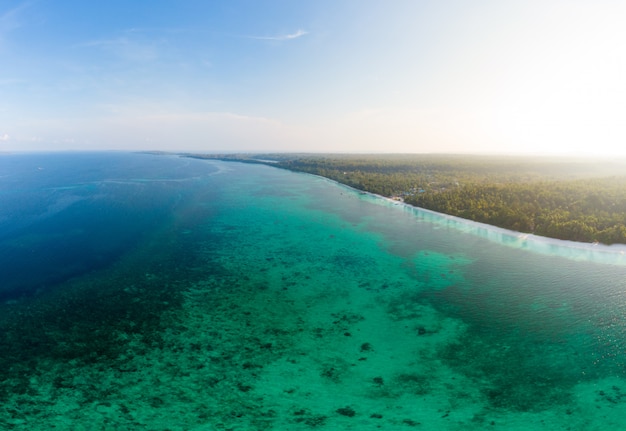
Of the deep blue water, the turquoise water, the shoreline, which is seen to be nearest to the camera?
the turquoise water

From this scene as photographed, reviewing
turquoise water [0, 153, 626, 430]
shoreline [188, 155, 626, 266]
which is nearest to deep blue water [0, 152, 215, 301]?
turquoise water [0, 153, 626, 430]

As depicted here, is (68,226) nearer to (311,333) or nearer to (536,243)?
(311,333)

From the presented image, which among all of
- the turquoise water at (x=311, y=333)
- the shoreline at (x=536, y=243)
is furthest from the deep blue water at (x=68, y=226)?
the shoreline at (x=536, y=243)

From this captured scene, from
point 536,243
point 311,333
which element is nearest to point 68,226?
point 311,333

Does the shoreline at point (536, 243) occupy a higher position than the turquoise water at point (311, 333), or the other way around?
the shoreline at point (536, 243)

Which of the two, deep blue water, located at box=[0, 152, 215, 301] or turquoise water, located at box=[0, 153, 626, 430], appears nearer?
turquoise water, located at box=[0, 153, 626, 430]

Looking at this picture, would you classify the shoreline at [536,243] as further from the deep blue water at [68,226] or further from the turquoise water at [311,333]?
the deep blue water at [68,226]

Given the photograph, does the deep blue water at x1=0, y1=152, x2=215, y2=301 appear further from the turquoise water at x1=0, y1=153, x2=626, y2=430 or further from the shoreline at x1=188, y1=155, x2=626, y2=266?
the shoreline at x1=188, y1=155, x2=626, y2=266

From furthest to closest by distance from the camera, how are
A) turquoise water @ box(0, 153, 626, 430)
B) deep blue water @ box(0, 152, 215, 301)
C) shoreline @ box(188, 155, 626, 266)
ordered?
shoreline @ box(188, 155, 626, 266)
deep blue water @ box(0, 152, 215, 301)
turquoise water @ box(0, 153, 626, 430)

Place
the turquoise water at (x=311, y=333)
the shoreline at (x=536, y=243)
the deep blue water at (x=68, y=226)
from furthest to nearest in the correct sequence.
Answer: the shoreline at (x=536, y=243), the deep blue water at (x=68, y=226), the turquoise water at (x=311, y=333)
